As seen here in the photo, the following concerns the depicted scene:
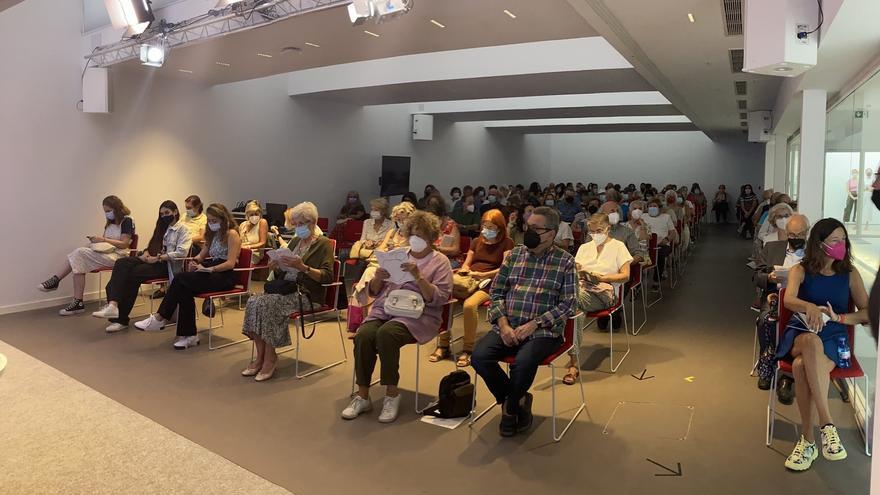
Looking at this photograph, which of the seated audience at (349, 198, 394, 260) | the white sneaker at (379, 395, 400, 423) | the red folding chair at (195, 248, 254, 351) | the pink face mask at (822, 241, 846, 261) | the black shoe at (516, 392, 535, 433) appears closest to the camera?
the pink face mask at (822, 241, 846, 261)

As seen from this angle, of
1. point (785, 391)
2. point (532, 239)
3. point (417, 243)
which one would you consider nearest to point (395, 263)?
point (417, 243)

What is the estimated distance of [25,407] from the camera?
437 centimetres

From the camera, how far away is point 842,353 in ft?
11.6

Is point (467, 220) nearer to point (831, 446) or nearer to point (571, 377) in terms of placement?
point (571, 377)

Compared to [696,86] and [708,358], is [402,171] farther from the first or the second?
[708,358]

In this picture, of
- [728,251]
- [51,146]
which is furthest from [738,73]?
[51,146]

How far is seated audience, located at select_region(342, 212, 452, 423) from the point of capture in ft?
13.9

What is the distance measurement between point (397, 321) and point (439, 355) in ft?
4.24

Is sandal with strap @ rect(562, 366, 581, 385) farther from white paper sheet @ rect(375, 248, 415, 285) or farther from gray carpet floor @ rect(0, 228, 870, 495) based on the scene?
white paper sheet @ rect(375, 248, 415, 285)

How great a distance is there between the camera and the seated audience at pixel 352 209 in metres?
11.6

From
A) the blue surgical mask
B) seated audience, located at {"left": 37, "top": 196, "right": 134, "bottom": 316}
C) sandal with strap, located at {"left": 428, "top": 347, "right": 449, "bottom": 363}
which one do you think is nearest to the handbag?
sandal with strap, located at {"left": 428, "top": 347, "right": 449, "bottom": 363}

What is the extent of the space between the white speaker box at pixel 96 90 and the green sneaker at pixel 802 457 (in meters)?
7.89

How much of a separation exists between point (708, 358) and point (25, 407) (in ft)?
17.6

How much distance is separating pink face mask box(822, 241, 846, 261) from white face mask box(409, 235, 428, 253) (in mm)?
2485
